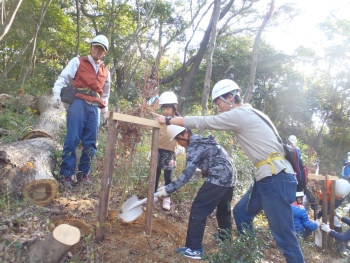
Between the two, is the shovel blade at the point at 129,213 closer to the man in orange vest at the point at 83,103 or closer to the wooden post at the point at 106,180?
the wooden post at the point at 106,180

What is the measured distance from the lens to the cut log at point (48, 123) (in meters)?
5.35

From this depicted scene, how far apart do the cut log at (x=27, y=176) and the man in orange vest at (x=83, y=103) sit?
0.34m

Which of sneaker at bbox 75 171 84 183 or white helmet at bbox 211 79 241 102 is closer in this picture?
white helmet at bbox 211 79 241 102

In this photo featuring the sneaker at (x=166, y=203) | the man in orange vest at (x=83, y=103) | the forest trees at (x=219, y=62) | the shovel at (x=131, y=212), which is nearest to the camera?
the shovel at (x=131, y=212)

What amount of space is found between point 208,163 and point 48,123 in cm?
461

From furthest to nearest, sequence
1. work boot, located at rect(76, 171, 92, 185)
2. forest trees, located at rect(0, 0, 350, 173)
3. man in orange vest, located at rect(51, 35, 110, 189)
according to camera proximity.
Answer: forest trees, located at rect(0, 0, 350, 173), work boot, located at rect(76, 171, 92, 185), man in orange vest, located at rect(51, 35, 110, 189)

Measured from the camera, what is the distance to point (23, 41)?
11.2 meters

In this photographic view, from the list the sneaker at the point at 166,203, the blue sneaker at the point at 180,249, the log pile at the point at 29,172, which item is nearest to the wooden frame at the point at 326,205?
the sneaker at the point at 166,203

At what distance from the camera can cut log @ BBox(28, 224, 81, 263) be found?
2.37m

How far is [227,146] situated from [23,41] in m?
8.70

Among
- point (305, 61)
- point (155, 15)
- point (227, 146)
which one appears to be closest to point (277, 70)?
point (305, 61)

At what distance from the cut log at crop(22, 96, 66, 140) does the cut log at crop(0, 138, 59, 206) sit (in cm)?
141

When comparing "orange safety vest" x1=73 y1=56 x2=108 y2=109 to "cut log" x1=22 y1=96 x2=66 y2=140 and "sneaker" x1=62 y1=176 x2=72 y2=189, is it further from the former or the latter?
"sneaker" x1=62 y1=176 x2=72 y2=189

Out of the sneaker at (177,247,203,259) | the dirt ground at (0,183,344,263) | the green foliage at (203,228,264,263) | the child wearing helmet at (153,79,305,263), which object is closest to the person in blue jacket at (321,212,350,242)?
the dirt ground at (0,183,344,263)
